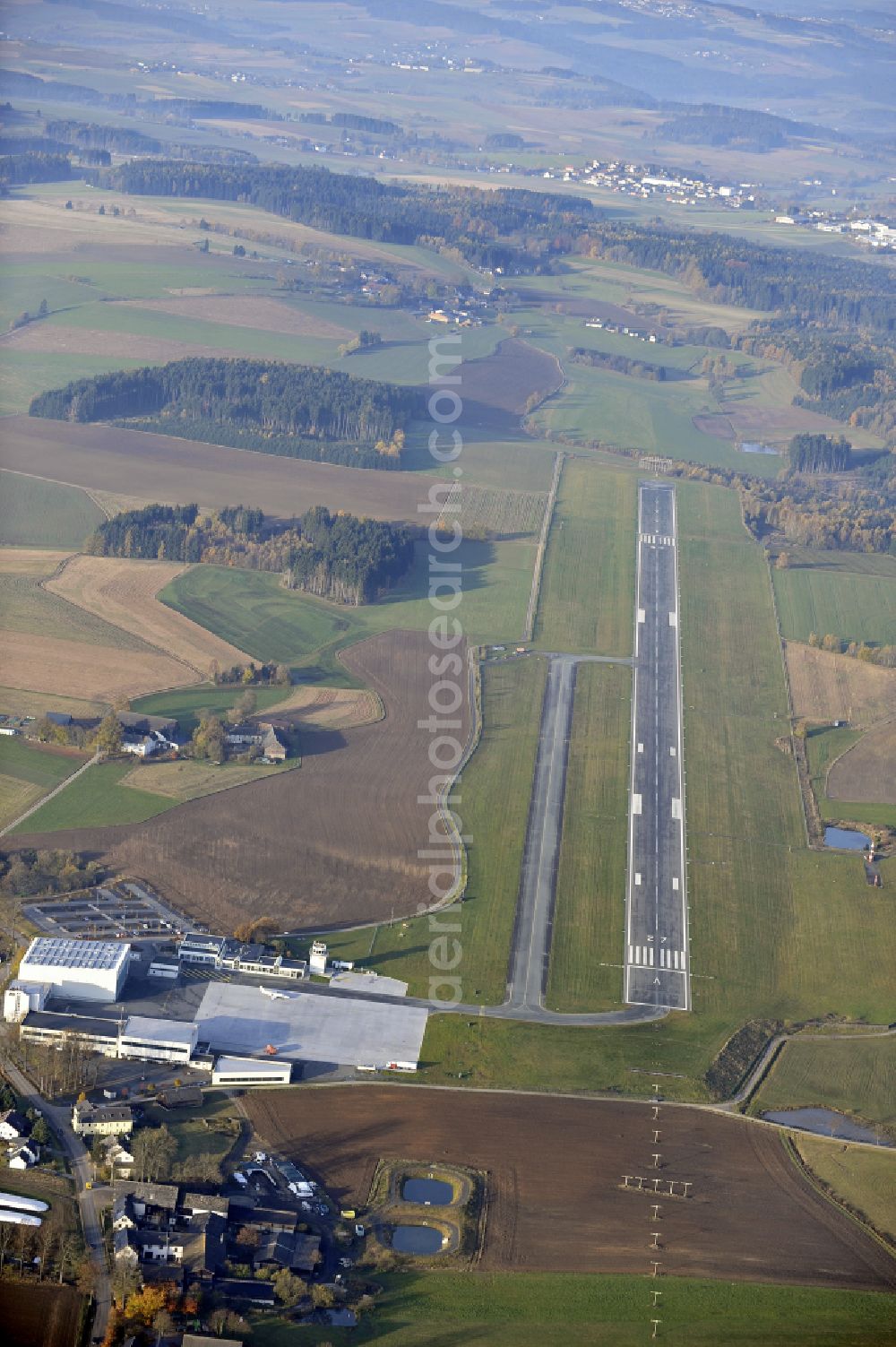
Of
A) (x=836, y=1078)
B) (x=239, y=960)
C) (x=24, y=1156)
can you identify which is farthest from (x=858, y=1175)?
(x=24, y=1156)

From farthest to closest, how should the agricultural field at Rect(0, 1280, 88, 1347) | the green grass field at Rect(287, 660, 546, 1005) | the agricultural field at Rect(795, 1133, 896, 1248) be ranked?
1. the green grass field at Rect(287, 660, 546, 1005)
2. the agricultural field at Rect(795, 1133, 896, 1248)
3. the agricultural field at Rect(0, 1280, 88, 1347)

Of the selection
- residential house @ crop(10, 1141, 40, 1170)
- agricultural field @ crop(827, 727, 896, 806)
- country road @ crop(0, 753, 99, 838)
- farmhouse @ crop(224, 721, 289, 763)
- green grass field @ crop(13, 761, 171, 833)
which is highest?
residential house @ crop(10, 1141, 40, 1170)

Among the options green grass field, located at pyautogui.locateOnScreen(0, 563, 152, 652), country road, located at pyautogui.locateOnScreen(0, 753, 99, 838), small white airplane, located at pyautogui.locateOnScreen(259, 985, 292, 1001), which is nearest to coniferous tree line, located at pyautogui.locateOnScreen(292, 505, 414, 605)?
green grass field, located at pyautogui.locateOnScreen(0, 563, 152, 652)

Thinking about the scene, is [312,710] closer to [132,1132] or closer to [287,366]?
[132,1132]

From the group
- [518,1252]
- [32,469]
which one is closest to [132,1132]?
[518,1252]

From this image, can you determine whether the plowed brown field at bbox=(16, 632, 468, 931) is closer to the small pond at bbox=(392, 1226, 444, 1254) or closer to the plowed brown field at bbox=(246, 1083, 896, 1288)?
the plowed brown field at bbox=(246, 1083, 896, 1288)

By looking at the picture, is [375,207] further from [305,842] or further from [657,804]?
[305,842]

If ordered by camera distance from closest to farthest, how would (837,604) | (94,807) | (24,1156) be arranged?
(24,1156), (94,807), (837,604)
